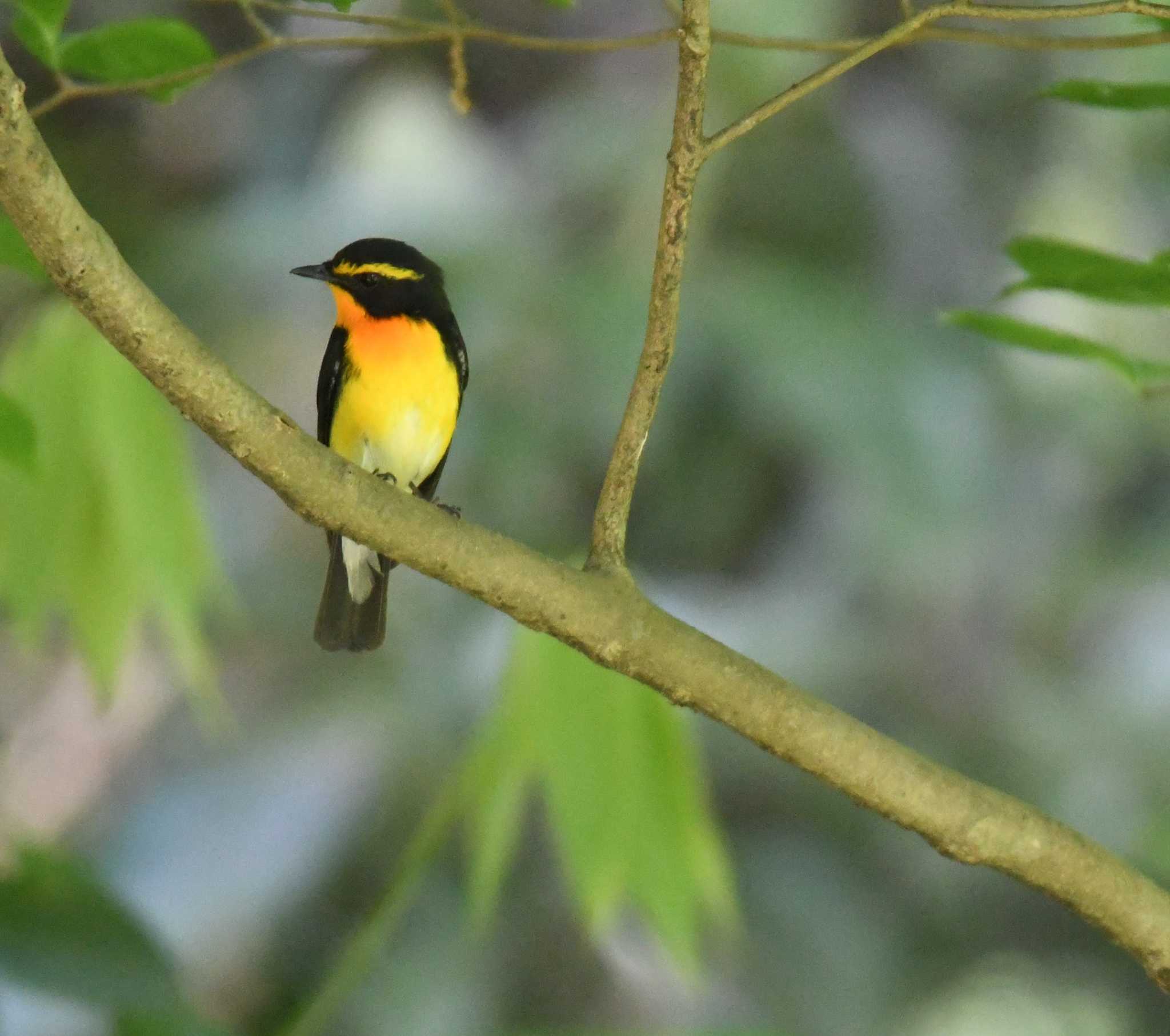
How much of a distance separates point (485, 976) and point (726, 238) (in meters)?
2.18

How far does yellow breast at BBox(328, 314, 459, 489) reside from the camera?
269 centimetres

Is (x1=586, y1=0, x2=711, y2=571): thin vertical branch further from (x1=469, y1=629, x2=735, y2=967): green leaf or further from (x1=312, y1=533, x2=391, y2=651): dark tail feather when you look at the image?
(x1=312, y1=533, x2=391, y2=651): dark tail feather

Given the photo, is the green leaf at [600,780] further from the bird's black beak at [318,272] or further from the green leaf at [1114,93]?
the green leaf at [1114,93]

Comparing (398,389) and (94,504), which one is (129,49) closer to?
(94,504)

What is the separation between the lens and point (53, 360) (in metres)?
2.31

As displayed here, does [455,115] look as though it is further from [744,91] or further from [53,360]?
[53,360]

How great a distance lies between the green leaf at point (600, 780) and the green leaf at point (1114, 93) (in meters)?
1.20

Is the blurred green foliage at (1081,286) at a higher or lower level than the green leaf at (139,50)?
lower

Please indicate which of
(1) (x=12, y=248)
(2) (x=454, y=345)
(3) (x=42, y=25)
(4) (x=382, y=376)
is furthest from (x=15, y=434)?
(2) (x=454, y=345)

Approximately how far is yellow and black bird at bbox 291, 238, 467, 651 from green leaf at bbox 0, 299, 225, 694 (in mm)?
317

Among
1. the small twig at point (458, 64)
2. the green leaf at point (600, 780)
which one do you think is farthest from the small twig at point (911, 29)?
the green leaf at point (600, 780)

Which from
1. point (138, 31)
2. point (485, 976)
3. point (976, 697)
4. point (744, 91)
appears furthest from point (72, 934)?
point (976, 697)

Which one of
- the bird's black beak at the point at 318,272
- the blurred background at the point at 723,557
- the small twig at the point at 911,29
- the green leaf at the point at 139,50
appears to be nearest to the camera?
the small twig at the point at 911,29

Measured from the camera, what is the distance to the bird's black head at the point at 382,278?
272cm
